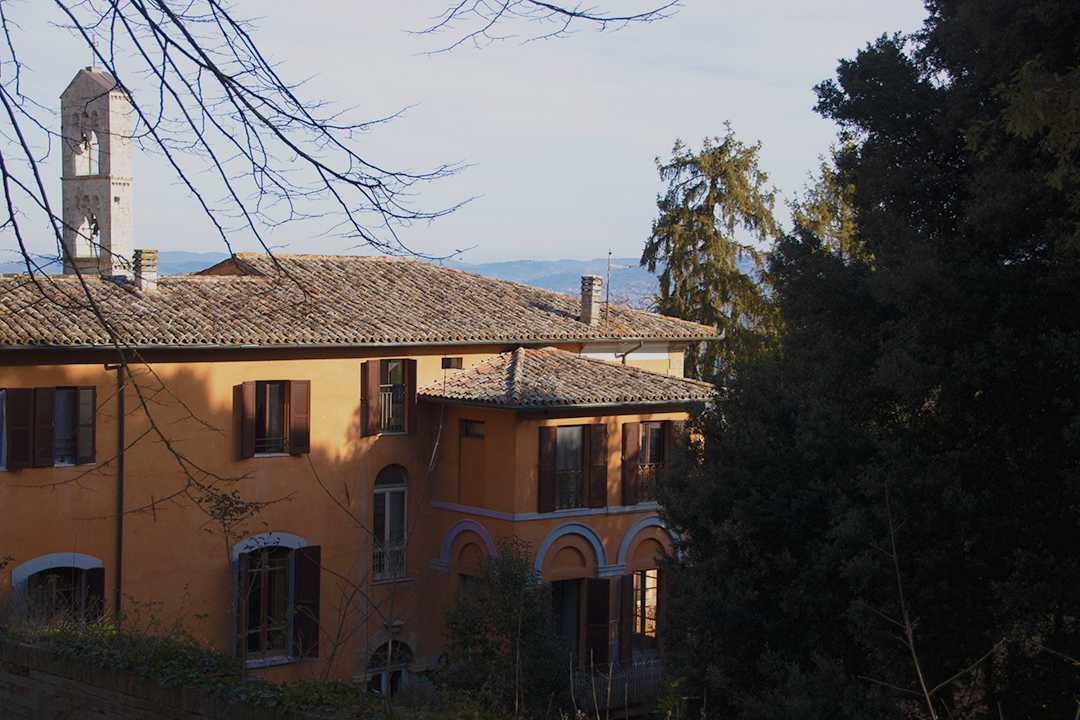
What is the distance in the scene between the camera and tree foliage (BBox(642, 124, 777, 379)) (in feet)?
98.0

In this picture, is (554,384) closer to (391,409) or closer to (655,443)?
(655,443)

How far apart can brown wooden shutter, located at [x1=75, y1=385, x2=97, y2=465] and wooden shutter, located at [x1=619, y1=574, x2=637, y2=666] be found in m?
10.5

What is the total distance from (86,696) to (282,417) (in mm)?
A: 12183

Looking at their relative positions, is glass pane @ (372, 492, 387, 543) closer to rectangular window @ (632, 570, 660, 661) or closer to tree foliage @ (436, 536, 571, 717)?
tree foliage @ (436, 536, 571, 717)

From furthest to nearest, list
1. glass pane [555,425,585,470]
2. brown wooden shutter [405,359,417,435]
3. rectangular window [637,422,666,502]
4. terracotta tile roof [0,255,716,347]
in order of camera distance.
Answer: rectangular window [637,422,666,502] < brown wooden shutter [405,359,417,435] < glass pane [555,425,585,470] < terracotta tile roof [0,255,716,347]

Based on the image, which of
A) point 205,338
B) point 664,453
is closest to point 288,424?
point 205,338

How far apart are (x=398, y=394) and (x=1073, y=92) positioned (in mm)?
15212

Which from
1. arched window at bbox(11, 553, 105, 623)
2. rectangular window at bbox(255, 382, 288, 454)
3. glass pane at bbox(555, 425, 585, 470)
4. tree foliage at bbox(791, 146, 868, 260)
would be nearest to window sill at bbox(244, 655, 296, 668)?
arched window at bbox(11, 553, 105, 623)

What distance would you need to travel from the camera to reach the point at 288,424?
734 inches

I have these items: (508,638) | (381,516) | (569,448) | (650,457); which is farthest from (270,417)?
(650,457)

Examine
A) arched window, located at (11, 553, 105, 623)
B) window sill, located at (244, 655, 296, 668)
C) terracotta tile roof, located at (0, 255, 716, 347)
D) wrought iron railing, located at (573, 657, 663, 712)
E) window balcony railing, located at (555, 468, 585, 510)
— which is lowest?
wrought iron railing, located at (573, 657, 663, 712)

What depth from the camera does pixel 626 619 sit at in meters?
20.5

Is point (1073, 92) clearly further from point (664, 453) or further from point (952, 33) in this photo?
point (664, 453)

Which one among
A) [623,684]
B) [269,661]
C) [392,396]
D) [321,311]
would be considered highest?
[321,311]
